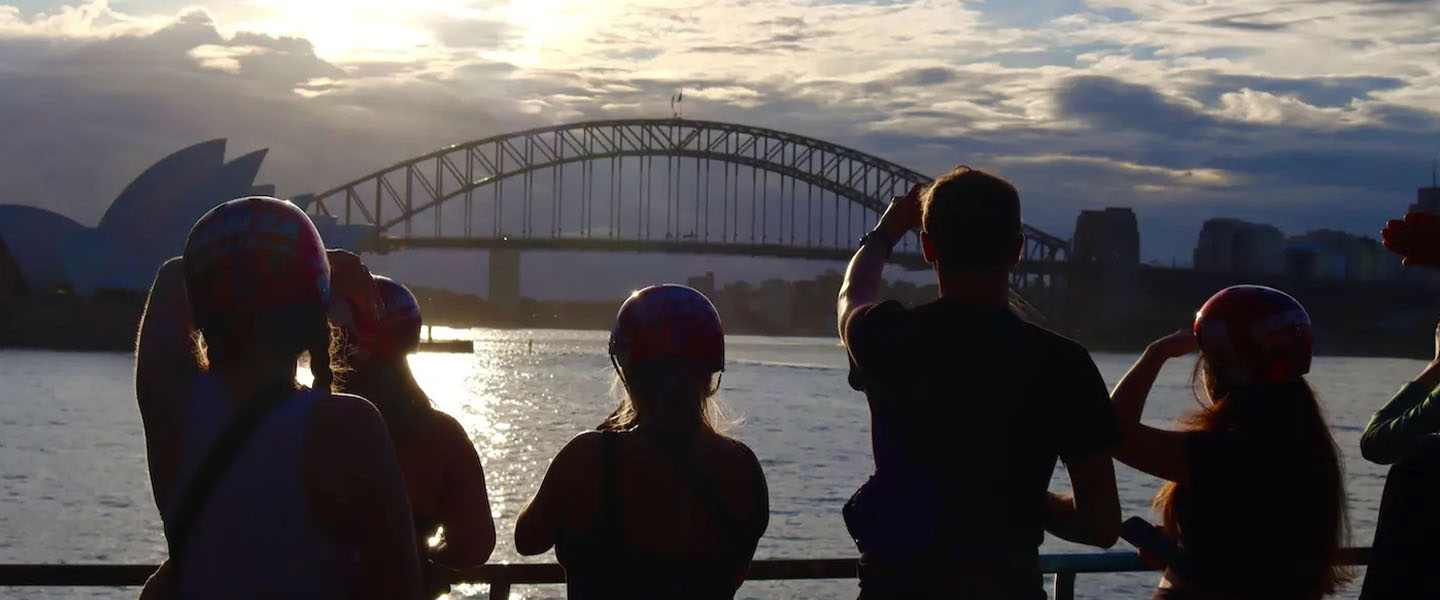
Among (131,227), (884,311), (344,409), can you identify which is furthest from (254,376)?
(131,227)

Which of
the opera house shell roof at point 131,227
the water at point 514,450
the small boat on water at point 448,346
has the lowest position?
the small boat on water at point 448,346

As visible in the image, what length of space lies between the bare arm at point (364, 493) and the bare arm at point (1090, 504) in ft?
3.44

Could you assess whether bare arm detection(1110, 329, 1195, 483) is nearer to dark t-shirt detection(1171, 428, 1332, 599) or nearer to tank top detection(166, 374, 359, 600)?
dark t-shirt detection(1171, 428, 1332, 599)

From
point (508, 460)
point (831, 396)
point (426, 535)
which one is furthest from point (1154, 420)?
point (426, 535)

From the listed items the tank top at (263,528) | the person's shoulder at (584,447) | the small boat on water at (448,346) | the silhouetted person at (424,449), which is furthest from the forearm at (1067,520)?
the small boat on water at (448,346)

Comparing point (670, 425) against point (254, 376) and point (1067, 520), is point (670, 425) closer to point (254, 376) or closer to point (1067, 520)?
point (1067, 520)

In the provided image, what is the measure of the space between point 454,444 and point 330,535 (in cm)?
72

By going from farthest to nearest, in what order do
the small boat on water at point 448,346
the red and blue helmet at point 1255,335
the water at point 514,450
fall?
1. the small boat on water at point 448,346
2. the water at point 514,450
3. the red and blue helmet at point 1255,335

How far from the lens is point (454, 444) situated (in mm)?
2494

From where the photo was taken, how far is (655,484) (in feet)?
7.81

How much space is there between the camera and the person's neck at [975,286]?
2.36 meters

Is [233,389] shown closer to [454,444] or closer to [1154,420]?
[454,444]

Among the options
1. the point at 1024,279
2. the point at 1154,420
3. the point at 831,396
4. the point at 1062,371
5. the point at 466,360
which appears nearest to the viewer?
the point at 1062,371

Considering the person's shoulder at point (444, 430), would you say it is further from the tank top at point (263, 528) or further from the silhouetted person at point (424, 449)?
the tank top at point (263, 528)
